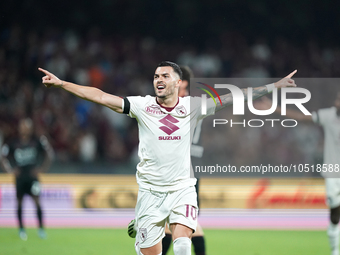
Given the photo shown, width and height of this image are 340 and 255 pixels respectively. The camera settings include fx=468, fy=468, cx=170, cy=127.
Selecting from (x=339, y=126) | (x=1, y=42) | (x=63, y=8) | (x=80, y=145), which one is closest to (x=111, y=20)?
(x=63, y=8)

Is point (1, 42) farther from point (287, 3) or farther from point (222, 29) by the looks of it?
point (287, 3)

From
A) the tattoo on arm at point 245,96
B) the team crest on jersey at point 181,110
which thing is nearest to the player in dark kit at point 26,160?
the team crest on jersey at point 181,110

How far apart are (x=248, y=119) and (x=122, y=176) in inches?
178

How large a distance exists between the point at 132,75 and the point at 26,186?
6.83 meters

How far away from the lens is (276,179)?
10.1 m

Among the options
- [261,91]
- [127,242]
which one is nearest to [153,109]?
[261,91]

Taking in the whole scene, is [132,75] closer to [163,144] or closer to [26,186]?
[26,186]

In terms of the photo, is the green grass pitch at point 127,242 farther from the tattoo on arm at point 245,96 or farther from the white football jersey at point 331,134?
the tattoo on arm at point 245,96

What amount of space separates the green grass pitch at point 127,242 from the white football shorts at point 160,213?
9.03 ft

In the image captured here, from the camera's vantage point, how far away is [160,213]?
4301mm

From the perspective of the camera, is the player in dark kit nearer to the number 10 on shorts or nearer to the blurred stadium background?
the blurred stadium background

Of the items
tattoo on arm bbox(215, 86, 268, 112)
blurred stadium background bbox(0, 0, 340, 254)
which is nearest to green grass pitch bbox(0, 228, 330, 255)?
blurred stadium background bbox(0, 0, 340, 254)

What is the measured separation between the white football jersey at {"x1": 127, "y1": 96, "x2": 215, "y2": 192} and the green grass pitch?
293 centimetres

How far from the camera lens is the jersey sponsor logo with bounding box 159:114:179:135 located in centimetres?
438
